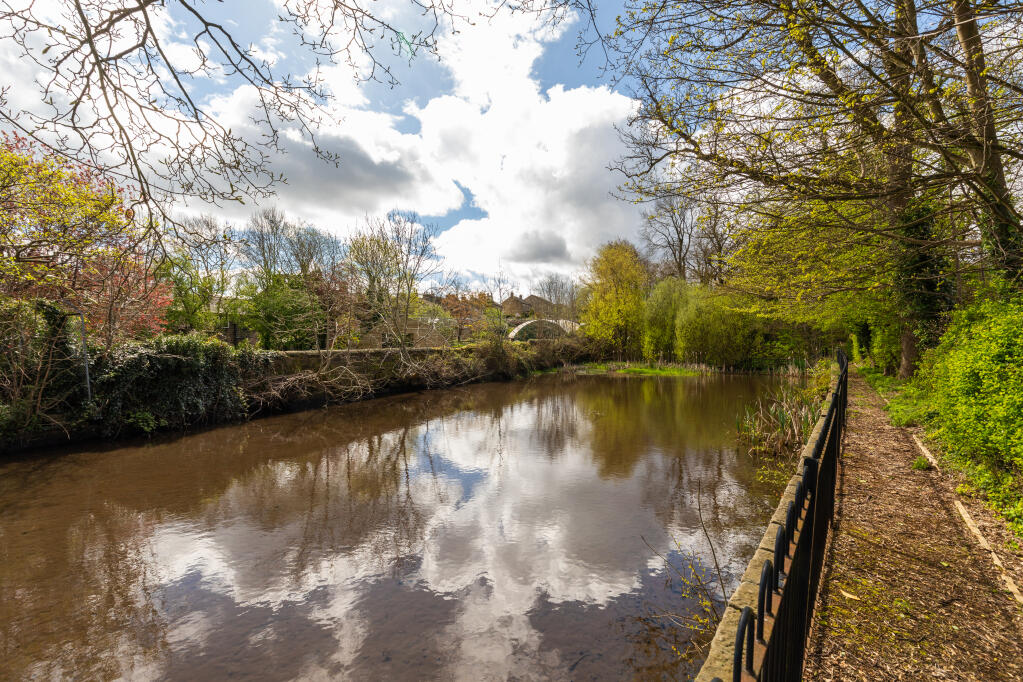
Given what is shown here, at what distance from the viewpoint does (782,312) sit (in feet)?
52.2

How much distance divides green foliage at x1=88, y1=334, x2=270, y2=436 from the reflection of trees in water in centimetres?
474

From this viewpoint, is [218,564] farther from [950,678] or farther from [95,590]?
[950,678]

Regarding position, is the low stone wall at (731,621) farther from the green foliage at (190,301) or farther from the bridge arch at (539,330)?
the bridge arch at (539,330)

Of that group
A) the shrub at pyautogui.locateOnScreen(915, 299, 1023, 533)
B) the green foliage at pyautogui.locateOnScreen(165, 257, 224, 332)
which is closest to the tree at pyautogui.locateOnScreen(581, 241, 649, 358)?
the green foliage at pyautogui.locateOnScreen(165, 257, 224, 332)

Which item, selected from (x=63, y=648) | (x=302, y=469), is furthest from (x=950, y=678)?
(x=302, y=469)

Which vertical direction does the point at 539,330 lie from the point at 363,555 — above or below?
above

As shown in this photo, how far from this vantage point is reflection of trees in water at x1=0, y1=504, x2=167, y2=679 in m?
3.51

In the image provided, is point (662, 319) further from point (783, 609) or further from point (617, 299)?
point (783, 609)

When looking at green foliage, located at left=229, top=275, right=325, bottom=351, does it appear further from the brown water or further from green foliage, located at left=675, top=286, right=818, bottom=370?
green foliage, located at left=675, top=286, right=818, bottom=370

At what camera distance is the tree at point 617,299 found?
28.1 meters

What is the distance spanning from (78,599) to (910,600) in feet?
22.9

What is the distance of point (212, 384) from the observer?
40.2 feet

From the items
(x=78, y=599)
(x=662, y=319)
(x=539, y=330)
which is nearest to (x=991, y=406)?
(x=78, y=599)

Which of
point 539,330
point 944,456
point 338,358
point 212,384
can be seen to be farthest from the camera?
point 539,330
